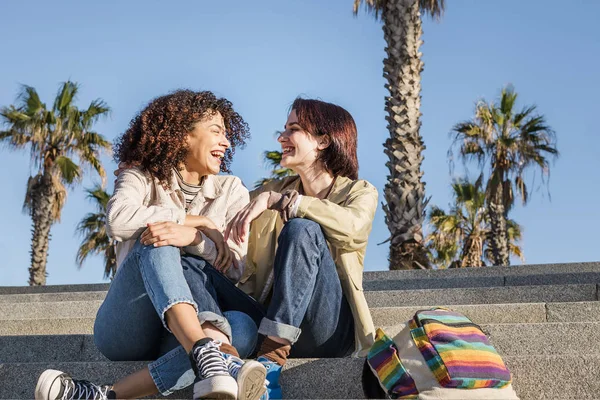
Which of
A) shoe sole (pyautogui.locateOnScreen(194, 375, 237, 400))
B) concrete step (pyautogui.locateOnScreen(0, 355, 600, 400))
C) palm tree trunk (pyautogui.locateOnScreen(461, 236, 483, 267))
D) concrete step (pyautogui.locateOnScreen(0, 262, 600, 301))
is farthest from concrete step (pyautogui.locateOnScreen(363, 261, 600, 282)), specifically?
palm tree trunk (pyautogui.locateOnScreen(461, 236, 483, 267))

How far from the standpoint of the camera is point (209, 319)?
307 centimetres

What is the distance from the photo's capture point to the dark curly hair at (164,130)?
11.8 feet

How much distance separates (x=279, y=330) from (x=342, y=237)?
1.65 ft

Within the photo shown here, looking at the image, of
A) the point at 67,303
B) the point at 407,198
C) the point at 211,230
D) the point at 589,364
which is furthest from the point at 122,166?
the point at 407,198

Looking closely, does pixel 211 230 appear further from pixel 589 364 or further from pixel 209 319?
pixel 589 364

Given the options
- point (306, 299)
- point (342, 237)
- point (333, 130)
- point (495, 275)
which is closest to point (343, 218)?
point (342, 237)

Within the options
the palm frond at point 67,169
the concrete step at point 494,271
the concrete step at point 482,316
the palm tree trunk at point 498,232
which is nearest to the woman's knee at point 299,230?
the concrete step at point 482,316

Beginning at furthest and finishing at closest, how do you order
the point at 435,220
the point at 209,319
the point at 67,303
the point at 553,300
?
the point at 435,220, the point at 67,303, the point at 553,300, the point at 209,319

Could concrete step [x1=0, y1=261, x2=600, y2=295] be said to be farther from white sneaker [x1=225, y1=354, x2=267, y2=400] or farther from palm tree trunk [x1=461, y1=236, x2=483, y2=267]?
palm tree trunk [x1=461, y1=236, x2=483, y2=267]

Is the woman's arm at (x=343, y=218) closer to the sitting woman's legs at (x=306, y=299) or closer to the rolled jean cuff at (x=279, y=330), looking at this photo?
the sitting woman's legs at (x=306, y=299)

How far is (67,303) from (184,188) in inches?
123

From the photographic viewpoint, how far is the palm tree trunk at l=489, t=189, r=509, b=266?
17.7 meters

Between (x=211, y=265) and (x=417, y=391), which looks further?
(x=211, y=265)

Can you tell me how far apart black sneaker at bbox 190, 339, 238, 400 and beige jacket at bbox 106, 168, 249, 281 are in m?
0.63
